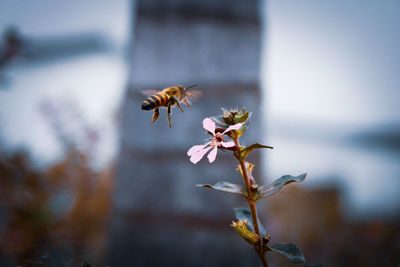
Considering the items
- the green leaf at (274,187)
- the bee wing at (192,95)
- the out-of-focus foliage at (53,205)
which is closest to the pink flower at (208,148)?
the green leaf at (274,187)

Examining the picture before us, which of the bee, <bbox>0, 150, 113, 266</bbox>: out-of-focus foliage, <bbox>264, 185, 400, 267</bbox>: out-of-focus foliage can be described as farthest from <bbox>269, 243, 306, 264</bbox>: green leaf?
<bbox>264, 185, 400, 267</bbox>: out-of-focus foliage

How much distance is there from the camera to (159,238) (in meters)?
1.54

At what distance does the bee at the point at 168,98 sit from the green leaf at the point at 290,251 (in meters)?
0.30

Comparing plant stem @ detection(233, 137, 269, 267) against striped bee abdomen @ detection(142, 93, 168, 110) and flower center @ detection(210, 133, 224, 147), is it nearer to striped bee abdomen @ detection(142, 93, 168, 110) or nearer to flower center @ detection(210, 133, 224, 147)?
flower center @ detection(210, 133, 224, 147)

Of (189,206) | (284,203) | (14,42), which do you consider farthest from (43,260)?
(284,203)

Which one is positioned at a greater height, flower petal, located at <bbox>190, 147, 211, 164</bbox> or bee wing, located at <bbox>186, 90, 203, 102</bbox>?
bee wing, located at <bbox>186, 90, 203, 102</bbox>

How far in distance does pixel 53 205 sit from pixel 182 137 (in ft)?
3.47

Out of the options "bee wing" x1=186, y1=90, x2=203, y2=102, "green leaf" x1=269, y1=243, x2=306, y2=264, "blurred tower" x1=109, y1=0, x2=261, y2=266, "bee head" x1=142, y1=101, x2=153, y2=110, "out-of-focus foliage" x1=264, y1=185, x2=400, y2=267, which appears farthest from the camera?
"out-of-focus foliage" x1=264, y1=185, x2=400, y2=267

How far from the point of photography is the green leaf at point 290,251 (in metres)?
0.38

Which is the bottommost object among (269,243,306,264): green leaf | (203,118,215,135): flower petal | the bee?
(269,243,306,264): green leaf

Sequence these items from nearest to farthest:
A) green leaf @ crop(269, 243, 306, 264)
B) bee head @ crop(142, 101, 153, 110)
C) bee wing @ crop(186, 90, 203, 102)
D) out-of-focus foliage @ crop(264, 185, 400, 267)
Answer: green leaf @ crop(269, 243, 306, 264) → bee head @ crop(142, 101, 153, 110) → bee wing @ crop(186, 90, 203, 102) → out-of-focus foliage @ crop(264, 185, 400, 267)

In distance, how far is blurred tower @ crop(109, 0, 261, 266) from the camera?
1530 millimetres

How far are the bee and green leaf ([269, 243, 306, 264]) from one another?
30 centimetres

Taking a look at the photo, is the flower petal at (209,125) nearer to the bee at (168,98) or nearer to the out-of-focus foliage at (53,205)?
the bee at (168,98)
